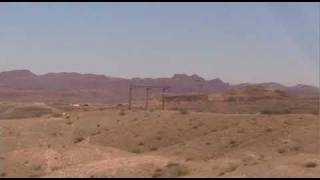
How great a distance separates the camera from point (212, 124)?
139 feet

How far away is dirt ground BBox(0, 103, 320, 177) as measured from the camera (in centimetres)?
2702

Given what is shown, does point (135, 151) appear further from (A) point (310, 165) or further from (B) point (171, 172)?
(A) point (310, 165)

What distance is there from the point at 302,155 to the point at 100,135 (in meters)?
16.4

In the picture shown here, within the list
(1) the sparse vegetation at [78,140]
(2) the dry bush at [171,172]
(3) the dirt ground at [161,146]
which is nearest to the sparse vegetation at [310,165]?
(3) the dirt ground at [161,146]

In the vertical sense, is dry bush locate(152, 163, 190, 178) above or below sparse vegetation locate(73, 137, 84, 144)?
below

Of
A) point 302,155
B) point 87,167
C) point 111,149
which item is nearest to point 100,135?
point 111,149

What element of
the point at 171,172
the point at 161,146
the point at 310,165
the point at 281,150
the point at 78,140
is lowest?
the point at 171,172

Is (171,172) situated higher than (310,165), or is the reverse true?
(310,165)

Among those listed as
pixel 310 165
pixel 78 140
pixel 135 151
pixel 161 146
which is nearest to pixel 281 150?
pixel 310 165

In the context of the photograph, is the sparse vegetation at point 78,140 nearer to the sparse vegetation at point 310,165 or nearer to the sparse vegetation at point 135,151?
the sparse vegetation at point 135,151

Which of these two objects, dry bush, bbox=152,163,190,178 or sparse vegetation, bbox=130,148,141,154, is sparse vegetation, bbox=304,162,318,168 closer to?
dry bush, bbox=152,163,190,178

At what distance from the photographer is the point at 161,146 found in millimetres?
37875

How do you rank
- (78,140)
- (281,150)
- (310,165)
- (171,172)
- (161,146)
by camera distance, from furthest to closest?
1. (78,140)
2. (161,146)
3. (281,150)
4. (171,172)
5. (310,165)

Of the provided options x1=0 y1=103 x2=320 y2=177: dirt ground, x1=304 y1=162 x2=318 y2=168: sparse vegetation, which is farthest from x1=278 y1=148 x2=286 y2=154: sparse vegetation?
x1=304 y1=162 x2=318 y2=168: sparse vegetation
